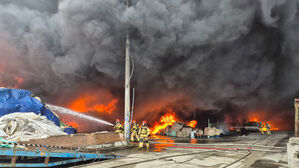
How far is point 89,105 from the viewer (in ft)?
86.3

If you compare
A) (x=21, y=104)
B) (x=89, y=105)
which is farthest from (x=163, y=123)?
(x=21, y=104)

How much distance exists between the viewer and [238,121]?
34.7m

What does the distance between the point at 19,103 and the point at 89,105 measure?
1554 cm

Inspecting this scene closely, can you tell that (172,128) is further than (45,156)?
Yes

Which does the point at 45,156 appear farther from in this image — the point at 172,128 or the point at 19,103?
the point at 172,128

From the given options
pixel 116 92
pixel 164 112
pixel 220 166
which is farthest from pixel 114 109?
pixel 220 166

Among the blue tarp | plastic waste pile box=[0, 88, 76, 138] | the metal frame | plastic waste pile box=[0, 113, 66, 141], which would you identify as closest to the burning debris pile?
plastic waste pile box=[0, 88, 76, 138]

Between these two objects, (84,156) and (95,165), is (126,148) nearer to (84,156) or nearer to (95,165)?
(84,156)

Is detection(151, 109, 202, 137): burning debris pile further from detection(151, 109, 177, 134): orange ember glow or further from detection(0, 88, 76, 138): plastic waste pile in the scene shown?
detection(0, 88, 76, 138): plastic waste pile

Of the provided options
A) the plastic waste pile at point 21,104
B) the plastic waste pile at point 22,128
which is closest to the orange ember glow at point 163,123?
the plastic waste pile at point 21,104

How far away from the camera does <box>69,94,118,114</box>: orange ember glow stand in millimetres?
25344

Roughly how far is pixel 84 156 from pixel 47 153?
1.48m

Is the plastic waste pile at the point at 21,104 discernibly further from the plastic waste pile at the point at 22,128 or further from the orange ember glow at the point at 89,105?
the orange ember glow at the point at 89,105

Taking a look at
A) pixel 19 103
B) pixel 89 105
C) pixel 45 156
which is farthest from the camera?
pixel 89 105
